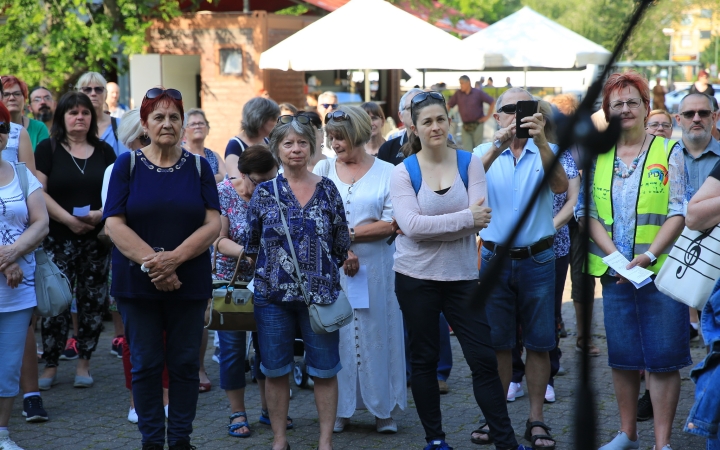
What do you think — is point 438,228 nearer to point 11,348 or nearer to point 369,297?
point 369,297

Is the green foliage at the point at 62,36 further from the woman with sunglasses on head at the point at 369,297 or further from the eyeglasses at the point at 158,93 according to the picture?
the eyeglasses at the point at 158,93

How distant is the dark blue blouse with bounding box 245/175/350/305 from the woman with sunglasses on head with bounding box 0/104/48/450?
138cm

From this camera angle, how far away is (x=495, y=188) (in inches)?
185

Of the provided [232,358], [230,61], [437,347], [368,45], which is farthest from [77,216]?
[230,61]

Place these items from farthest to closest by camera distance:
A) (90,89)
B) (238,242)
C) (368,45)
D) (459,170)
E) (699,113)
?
(368,45) < (90,89) < (699,113) < (238,242) < (459,170)

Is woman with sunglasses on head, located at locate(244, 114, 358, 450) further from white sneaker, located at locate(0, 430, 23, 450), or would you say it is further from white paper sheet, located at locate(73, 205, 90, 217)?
white paper sheet, located at locate(73, 205, 90, 217)

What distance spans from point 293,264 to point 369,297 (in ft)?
2.77

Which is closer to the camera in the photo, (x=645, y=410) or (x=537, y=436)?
(x=537, y=436)

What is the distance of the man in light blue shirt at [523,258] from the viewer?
15.0ft

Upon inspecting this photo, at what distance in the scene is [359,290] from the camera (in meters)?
4.99

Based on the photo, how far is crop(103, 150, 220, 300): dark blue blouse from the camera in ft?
13.6

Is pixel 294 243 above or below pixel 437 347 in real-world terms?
above

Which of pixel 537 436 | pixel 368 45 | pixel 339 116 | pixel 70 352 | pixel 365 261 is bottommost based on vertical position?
pixel 70 352

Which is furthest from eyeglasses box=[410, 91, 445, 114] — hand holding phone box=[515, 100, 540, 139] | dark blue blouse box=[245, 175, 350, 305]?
dark blue blouse box=[245, 175, 350, 305]
